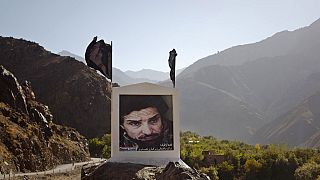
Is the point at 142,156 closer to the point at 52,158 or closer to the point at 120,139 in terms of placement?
the point at 120,139

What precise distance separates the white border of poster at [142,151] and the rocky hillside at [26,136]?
12.5 metres

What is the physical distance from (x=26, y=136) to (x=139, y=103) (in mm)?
18053

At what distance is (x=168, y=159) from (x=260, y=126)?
14822 cm

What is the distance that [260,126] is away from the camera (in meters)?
172

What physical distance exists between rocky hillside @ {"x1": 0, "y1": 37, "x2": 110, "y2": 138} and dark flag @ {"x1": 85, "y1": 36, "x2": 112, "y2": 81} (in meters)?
50.2

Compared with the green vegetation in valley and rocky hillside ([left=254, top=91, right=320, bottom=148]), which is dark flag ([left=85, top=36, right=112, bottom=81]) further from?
rocky hillside ([left=254, top=91, right=320, bottom=148])

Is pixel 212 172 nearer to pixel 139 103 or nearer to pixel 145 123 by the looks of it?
pixel 145 123

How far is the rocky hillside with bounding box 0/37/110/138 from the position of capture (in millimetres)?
81625

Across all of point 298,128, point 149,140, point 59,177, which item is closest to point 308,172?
point 59,177

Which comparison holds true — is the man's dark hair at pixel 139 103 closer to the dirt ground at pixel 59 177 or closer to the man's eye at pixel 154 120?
the man's eye at pixel 154 120

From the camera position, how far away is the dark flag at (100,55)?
31312 millimetres

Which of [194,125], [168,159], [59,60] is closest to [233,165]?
[168,159]

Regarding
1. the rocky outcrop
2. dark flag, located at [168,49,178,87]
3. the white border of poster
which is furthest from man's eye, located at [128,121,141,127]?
dark flag, located at [168,49,178,87]

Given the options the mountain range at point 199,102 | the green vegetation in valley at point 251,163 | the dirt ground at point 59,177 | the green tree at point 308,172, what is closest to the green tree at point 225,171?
the green vegetation in valley at point 251,163
